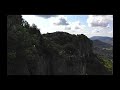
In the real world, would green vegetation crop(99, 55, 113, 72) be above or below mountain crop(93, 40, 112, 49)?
below

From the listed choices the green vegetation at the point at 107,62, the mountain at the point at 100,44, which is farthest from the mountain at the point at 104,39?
the green vegetation at the point at 107,62

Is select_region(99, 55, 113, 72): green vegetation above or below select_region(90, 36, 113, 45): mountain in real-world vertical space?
below

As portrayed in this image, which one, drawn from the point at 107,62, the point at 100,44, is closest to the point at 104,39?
Answer: the point at 100,44

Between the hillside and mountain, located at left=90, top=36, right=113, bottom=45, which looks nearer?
mountain, located at left=90, top=36, right=113, bottom=45

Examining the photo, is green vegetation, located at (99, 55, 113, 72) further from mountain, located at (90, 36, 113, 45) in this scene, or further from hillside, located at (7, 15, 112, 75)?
mountain, located at (90, 36, 113, 45)

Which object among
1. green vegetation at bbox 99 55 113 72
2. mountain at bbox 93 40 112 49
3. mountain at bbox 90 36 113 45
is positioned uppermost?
mountain at bbox 90 36 113 45

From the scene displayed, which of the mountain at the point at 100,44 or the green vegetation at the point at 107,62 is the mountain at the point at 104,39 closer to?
the mountain at the point at 100,44

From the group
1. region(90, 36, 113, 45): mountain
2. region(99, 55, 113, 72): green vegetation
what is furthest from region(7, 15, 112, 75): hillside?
region(90, 36, 113, 45): mountain

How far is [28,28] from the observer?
374 cm
